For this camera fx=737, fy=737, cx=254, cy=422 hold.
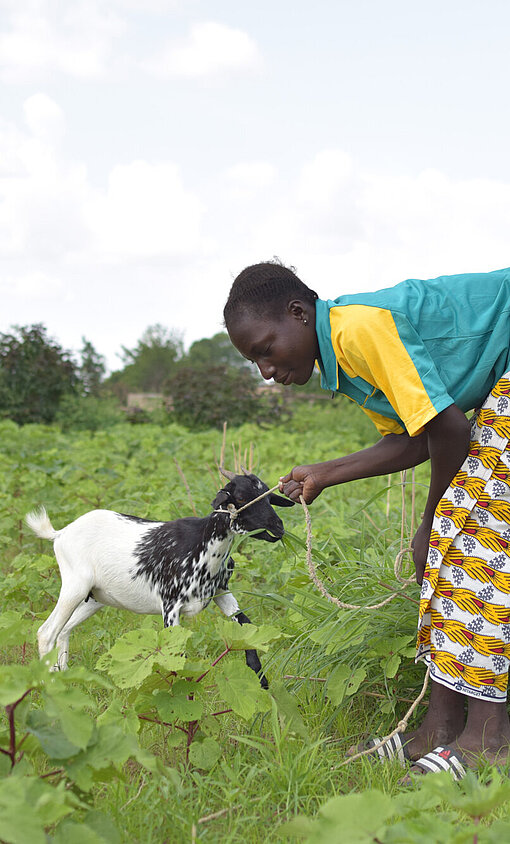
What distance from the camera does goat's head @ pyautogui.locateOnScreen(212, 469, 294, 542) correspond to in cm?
305

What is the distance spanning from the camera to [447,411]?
229cm

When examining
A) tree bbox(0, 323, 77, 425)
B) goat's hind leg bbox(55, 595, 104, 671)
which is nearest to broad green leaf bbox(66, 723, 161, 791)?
goat's hind leg bbox(55, 595, 104, 671)

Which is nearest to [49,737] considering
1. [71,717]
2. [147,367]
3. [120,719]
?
[71,717]

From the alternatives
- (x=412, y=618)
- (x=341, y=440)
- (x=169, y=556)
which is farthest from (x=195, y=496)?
(x=341, y=440)

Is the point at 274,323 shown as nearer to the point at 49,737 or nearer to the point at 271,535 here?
the point at 271,535

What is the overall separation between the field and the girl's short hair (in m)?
1.03

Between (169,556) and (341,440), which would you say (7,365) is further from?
(169,556)

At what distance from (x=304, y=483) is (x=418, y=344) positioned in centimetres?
70

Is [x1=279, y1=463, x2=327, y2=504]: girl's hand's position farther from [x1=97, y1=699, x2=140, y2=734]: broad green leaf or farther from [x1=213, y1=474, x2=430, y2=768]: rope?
[x1=97, y1=699, x2=140, y2=734]: broad green leaf

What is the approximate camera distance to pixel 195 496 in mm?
5898

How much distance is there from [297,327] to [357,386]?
0.97 feet

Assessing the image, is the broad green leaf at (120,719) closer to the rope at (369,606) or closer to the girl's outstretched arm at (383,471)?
the rope at (369,606)

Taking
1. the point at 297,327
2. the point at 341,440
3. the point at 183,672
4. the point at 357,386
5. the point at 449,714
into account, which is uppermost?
the point at 297,327

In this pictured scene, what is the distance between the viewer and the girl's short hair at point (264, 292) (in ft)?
8.56
